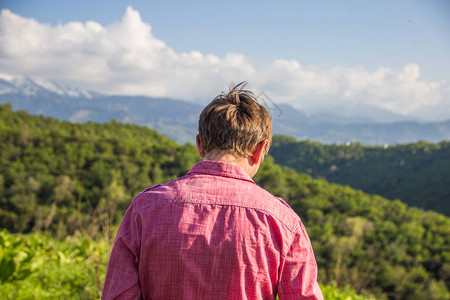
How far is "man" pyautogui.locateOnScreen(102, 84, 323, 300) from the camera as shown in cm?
105

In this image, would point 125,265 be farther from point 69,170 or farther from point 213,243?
point 69,170

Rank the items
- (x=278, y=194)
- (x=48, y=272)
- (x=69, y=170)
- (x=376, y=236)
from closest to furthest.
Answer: (x=48, y=272) < (x=376, y=236) < (x=278, y=194) < (x=69, y=170)

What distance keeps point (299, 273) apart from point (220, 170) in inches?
A: 16.1

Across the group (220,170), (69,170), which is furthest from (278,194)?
(220,170)

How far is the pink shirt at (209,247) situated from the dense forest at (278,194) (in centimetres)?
1944

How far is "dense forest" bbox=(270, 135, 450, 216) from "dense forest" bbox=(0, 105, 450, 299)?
627 inches

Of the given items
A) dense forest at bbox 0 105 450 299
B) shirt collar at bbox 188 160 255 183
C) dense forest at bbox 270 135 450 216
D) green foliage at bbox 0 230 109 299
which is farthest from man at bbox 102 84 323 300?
dense forest at bbox 270 135 450 216

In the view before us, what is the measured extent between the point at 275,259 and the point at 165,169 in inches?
1169

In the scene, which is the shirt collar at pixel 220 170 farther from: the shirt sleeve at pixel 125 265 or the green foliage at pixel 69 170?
the green foliage at pixel 69 170

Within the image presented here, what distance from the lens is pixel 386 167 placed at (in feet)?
168

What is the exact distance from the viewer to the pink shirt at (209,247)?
1.04 metres

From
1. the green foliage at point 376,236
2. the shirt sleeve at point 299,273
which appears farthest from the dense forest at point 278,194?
the shirt sleeve at point 299,273

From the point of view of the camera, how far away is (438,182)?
40625 millimetres

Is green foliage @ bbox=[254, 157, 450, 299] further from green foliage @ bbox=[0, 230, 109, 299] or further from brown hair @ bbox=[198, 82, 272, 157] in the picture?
brown hair @ bbox=[198, 82, 272, 157]
